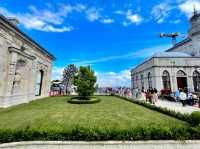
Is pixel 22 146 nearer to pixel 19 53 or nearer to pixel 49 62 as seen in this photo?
pixel 19 53

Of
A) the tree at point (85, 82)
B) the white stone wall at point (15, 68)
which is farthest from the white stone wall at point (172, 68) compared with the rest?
the white stone wall at point (15, 68)

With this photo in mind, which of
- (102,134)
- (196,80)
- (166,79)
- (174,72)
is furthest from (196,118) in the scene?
(196,80)

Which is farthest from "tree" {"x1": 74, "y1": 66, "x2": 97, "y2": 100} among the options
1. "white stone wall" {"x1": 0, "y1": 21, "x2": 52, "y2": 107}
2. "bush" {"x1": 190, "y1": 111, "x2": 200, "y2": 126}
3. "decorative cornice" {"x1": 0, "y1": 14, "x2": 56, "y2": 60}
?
"bush" {"x1": 190, "y1": 111, "x2": 200, "y2": 126}

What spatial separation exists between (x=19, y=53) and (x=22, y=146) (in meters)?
12.4

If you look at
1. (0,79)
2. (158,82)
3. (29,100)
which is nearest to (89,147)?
(0,79)

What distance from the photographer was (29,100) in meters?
18.4

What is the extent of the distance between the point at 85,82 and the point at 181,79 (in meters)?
19.9

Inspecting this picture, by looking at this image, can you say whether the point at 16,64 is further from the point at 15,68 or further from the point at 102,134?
the point at 102,134

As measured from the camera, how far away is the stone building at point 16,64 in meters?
13.0

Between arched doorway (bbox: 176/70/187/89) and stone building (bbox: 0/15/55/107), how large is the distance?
25996mm

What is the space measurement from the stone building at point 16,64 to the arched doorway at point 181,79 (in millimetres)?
25996

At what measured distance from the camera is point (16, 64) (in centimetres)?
1507

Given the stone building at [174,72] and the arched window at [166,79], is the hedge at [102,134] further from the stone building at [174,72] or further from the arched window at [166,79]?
the arched window at [166,79]

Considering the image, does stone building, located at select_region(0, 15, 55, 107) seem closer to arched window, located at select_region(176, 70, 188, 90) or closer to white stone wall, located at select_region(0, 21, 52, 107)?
white stone wall, located at select_region(0, 21, 52, 107)
